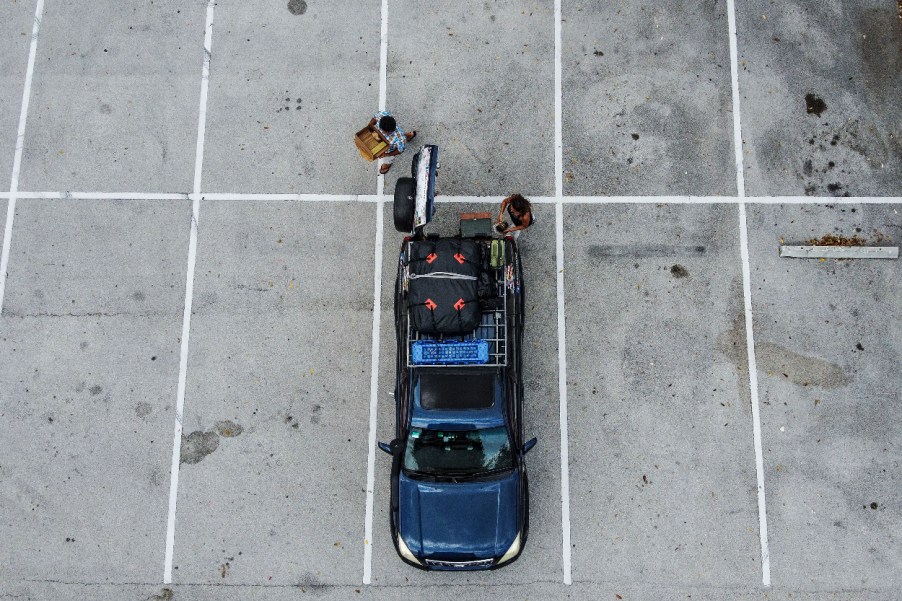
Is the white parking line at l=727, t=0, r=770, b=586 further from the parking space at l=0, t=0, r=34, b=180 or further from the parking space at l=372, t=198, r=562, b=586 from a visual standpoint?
the parking space at l=0, t=0, r=34, b=180

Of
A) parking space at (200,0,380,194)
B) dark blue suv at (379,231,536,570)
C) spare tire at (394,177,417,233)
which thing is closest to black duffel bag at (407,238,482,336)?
dark blue suv at (379,231,536,570)

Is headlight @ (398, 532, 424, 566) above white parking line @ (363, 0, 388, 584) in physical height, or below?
below

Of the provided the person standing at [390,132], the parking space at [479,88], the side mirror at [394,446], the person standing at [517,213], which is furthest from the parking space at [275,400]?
the person standing at [517,213]

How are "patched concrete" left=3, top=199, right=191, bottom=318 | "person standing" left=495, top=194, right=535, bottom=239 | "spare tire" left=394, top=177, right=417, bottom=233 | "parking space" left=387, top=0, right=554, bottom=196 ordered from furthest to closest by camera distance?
"parking space" left=387, top=0, right=554, bottom=196 → "patched concrete" left=3, top=199, right=191, bottom=318 → "person standing" left=495, top=194, right=535, bottom=239 → "spare tire" left=394, top=177, right=417, bottom=233

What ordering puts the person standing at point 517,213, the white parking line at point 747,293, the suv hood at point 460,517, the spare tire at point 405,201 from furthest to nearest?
the white parking line at point 747,293, the person standing at point 517,213, the spare tire at point 405,201, the suv hood at point 460,517

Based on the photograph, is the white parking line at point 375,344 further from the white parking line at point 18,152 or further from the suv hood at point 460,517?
the white parking line at point 18,152

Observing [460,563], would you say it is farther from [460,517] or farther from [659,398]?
[659,398]

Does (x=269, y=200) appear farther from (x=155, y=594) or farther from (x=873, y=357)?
(x=873, y=357)
